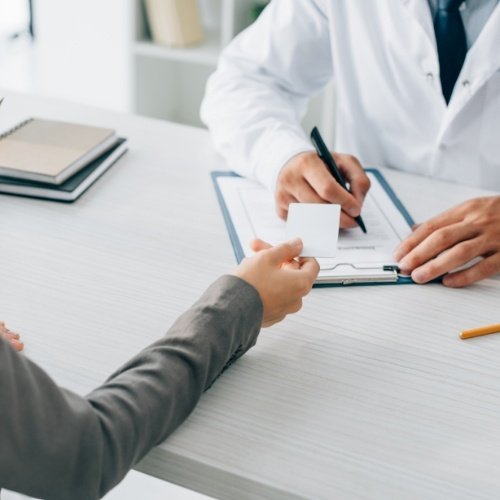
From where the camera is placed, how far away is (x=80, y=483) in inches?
24.8

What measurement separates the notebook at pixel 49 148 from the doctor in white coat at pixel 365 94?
0.21m

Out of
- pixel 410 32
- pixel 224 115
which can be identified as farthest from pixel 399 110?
pixel 224 115

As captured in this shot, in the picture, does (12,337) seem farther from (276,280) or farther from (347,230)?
(347,230)

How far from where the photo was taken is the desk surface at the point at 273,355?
678 millimetres

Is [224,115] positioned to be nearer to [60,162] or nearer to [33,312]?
A: [60,162]

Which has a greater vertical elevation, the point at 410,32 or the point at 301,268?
the point at 410,32

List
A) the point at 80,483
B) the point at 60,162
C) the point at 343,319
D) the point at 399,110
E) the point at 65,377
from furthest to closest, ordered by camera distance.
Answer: the point at 399,110
the point at 60,162
the point at 343,319
the point at 65,377
the point at 80,483

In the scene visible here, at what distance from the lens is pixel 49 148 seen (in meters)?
1.20

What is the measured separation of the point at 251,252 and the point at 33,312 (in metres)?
0.28

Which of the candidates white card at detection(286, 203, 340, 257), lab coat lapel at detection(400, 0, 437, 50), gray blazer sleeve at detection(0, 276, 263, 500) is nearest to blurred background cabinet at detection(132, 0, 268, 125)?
lab coat lapel at detection(400, 0, 437, 50)

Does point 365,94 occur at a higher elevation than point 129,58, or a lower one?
higher

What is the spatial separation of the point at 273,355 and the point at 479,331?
236mm

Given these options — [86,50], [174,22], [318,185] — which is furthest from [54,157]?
[86,50]

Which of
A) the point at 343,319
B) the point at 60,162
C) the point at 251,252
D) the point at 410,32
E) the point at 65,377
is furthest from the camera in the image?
the point at 410,32
